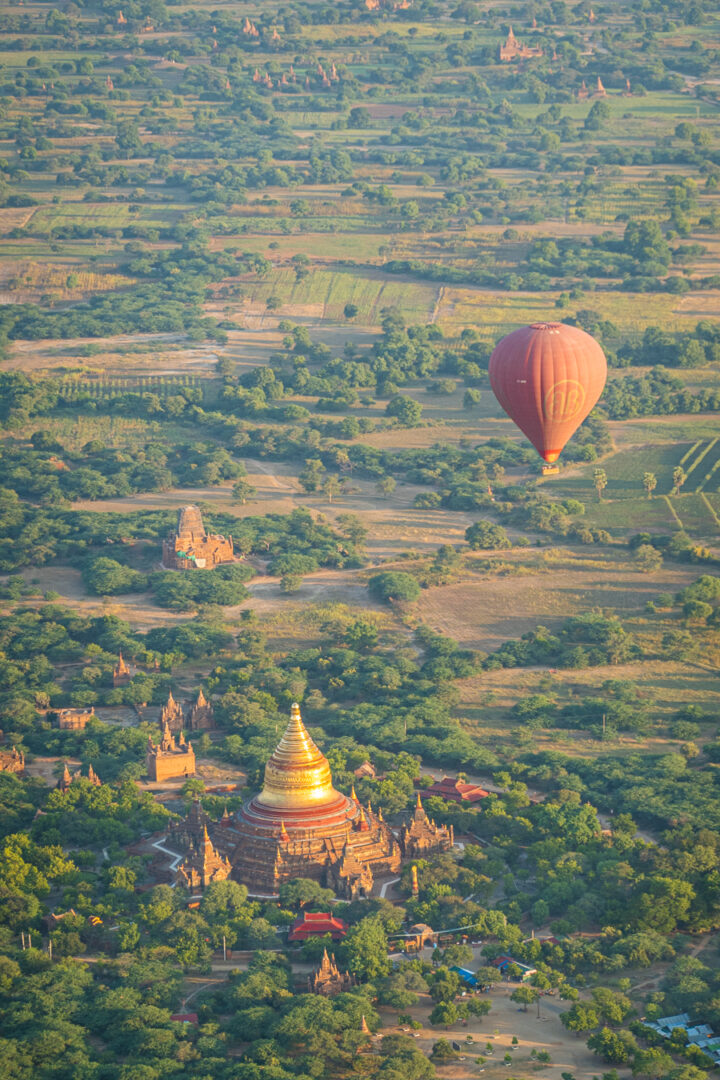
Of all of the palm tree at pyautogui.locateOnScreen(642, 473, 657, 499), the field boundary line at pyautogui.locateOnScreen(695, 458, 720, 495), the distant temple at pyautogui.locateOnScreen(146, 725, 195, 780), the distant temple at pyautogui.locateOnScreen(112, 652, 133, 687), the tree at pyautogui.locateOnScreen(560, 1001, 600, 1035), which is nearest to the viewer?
the tree at pyautogui.locateOnScreen(560, 1001, 600, 1035)

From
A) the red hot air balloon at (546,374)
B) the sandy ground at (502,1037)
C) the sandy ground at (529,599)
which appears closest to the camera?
the sandy ground at (502,1037)

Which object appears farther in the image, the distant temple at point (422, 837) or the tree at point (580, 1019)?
the distant temple at point (422, 837)

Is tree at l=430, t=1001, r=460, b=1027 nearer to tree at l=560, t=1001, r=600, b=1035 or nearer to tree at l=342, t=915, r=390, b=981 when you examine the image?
tree at l=342, t=915, r=390, b=981

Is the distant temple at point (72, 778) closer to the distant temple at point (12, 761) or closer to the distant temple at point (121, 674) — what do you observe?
the distant temple at point (12, 761)

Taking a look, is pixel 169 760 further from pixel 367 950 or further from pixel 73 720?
pixel 367 950

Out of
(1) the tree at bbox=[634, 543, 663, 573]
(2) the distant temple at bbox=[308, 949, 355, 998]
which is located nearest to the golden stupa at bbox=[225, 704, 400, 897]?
(2) the distant temple at bbox=[308, 949, 355, 998]

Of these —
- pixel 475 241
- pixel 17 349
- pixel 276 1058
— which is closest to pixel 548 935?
pixel 276 1058

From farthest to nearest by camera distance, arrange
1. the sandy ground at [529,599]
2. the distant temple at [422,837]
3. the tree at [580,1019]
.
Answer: the sandy ground at [529,599] < the distant temple at [422,837] < the tree at [580,1019]

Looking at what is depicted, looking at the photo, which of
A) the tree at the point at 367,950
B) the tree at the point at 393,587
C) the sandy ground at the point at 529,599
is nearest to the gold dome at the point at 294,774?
the tree at the point at 367,950
